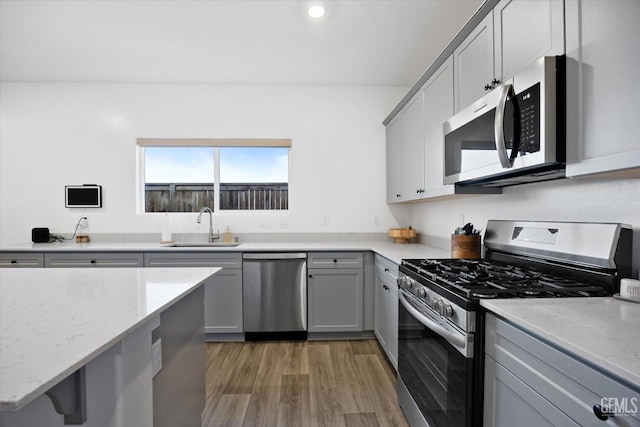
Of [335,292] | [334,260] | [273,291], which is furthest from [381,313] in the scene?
[273,291]

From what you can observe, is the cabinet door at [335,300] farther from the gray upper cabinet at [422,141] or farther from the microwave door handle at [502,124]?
the microwave door handle at [502,124]

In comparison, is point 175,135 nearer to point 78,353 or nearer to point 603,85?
point 78,353

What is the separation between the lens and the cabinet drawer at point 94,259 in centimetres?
279

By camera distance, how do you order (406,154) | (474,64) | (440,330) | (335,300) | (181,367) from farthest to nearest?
1. (335,300)
2. (406,154)
3. (474,64)
4. (181,367)
5. (440,330)

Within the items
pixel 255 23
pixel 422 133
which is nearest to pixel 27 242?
pixel 255 23

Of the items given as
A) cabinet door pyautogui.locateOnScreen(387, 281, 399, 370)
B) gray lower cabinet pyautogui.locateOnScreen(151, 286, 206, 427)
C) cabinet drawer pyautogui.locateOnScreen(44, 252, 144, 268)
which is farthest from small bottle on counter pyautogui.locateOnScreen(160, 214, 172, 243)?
cabinet door pyautogui.locateOnScreen(387, 281, 399, 370)

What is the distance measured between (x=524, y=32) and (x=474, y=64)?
1.27ft

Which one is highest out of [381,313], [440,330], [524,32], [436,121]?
[524,32]

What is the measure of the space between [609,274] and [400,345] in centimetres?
111

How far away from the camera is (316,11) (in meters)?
2.16

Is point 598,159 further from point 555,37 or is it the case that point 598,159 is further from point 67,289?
point 67,289

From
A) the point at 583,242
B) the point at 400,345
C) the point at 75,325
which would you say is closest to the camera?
the point at 75,325

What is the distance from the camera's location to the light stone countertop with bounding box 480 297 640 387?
0.63 m

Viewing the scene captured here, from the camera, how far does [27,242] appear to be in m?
3.32
